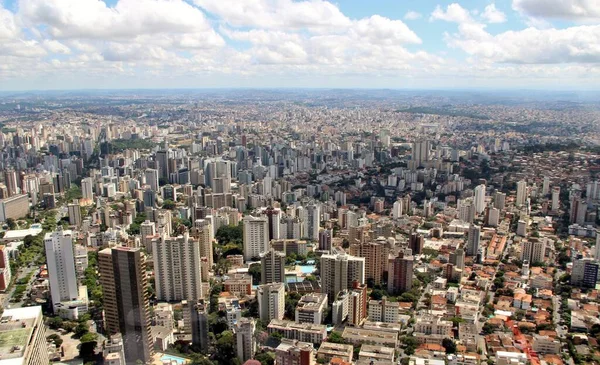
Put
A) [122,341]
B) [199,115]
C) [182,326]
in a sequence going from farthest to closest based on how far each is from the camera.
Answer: [199,115]
[182,326]
[122,341]

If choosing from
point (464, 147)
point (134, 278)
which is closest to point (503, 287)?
point (134, 278)

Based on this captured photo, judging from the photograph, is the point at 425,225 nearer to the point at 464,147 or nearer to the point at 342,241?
the point at 342,241

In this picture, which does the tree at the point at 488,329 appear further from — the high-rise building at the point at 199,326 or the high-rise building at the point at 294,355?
the high-rise building at the point at 199,326

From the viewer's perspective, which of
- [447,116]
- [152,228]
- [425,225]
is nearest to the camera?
[152,228]

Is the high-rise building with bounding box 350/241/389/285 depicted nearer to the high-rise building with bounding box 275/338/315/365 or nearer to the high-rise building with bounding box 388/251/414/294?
the high-rise building with bounding box 388/251/414/294

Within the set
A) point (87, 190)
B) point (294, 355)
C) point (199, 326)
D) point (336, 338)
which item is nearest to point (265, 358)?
point (294, 355)

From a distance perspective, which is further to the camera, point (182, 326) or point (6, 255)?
point (6, 255)
